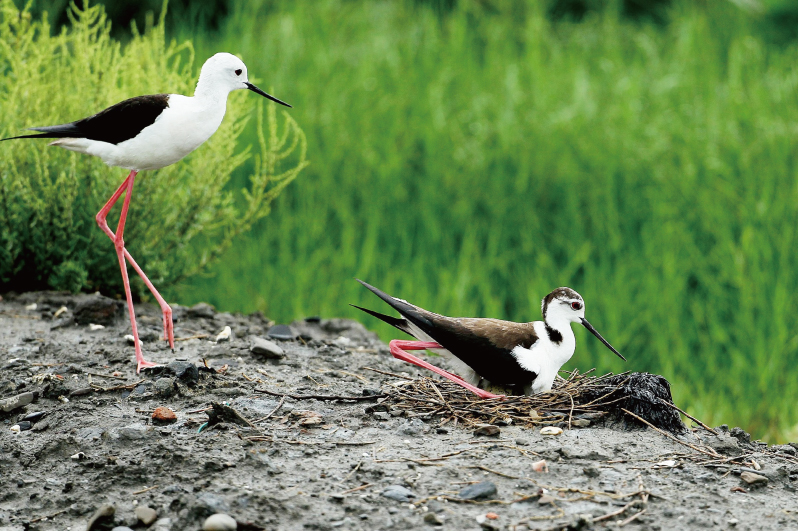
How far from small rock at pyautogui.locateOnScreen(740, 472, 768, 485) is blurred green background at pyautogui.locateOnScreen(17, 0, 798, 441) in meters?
2.43

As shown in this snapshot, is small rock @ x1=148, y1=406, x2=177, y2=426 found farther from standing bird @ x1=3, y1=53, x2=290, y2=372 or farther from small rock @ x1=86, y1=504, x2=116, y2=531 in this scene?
standing bird @ x1=3, y1=53, x2=290, y2=372

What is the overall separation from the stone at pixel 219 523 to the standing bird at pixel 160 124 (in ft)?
4.90

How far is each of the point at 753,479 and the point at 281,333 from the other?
103 inches

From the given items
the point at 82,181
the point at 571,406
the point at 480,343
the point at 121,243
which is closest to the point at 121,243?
the point at 121,243

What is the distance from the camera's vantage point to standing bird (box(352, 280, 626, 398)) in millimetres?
3641

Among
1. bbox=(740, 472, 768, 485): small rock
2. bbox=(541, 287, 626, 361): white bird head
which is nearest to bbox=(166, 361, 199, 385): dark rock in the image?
bbox=(541, 287, 626, 361): white bird head

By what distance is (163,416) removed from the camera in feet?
11.5

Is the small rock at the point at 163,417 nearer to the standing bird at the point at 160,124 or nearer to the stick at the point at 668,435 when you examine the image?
the standing bird at the point at 160,124

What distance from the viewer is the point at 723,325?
20.9 ft

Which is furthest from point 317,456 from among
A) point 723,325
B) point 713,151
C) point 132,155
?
point 713,151

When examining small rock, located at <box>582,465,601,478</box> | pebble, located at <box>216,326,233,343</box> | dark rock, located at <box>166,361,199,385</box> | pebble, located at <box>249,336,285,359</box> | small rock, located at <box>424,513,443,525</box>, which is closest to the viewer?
small rock, located at <box>424,513,443,525</box>

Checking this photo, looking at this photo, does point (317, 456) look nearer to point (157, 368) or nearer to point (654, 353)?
point (157, 368)

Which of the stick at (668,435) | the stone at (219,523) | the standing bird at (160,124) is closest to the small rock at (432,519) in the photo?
the stone at (219,523)

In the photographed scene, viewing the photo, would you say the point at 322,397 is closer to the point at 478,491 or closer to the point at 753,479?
the point at 478,491
